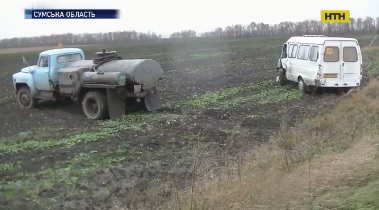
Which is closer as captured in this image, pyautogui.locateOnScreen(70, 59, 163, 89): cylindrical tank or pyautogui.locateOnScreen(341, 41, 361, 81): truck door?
pyautogui.locateOnScreen(70, 59, 163, 89): cylindrical tank

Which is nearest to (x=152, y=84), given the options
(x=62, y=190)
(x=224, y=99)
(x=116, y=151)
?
(x=224, y=99)

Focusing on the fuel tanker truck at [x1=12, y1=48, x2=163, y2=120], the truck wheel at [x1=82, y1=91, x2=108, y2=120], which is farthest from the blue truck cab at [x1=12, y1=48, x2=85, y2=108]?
the truck wheel at [x1=82, y1=91, x2=108, y2=120]

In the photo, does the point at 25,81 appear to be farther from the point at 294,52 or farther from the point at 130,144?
the point at 294,52

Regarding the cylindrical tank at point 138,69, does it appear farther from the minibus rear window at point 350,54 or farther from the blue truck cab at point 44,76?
the minibus rear window at point 350,54

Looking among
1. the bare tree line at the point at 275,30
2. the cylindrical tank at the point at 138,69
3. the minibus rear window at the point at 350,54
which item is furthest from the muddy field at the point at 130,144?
the bare tree line at the point at 275,30

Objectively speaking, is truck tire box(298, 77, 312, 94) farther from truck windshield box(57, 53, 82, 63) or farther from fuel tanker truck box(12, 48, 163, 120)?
truck windshield box(57, 53, 82, 63)

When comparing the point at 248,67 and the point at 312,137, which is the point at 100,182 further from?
the point at 248,67

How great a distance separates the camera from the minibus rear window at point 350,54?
14.6 metres

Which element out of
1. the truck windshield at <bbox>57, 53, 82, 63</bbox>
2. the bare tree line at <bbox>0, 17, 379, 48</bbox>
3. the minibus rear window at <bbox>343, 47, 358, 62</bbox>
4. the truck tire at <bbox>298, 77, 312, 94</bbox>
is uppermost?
the bare tree line at <bbox>0, 17, 379, 48</bbox>

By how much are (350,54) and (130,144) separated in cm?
889

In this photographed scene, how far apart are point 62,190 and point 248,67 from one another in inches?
829

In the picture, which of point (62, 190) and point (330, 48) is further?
point (330, 48)

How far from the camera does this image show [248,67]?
26.6m

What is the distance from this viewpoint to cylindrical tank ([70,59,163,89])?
38.8 feet
